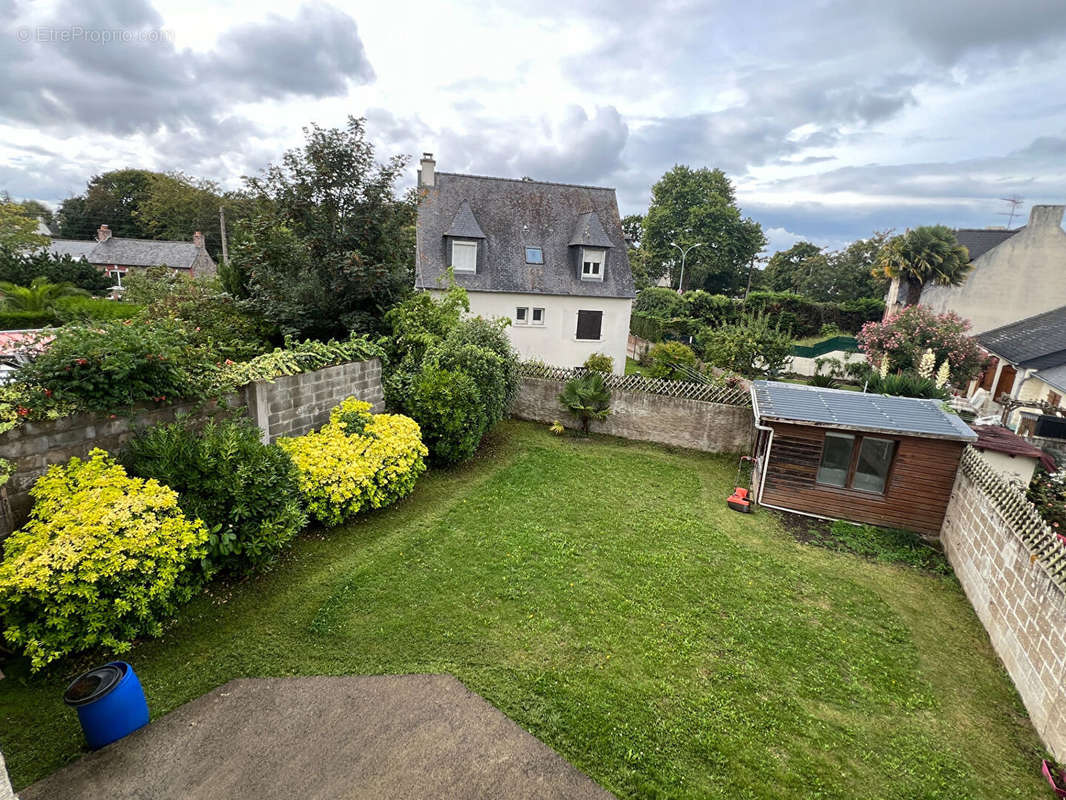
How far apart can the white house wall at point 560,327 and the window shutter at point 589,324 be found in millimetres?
161

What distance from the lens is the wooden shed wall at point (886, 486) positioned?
8953 mm

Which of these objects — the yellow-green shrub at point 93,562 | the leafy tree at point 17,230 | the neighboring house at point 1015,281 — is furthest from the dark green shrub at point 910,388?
the leafy tree at point 17,230

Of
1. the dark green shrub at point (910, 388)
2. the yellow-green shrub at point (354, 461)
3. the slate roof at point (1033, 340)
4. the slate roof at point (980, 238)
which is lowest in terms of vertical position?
the yellow-green shrub at point (354, 461)

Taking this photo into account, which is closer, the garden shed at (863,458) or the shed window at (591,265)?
the garden shed at (863,458)

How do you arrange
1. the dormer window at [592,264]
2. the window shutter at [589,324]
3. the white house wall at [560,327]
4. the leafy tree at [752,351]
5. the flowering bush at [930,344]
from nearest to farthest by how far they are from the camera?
the leafy tree at [752,351] < the flowering bush at [930,344] < the white house wall at [560,327] < the dormer window at [592,264] < the window shutter at [589,324]

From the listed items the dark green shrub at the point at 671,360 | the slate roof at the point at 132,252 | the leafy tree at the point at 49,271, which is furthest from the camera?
the slate roof at the point at 132,252

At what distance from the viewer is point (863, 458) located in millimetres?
9430

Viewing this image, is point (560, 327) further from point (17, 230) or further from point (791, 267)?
point (791, 267)

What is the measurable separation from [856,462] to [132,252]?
2045 inches

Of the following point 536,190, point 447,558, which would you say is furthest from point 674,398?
point 536,190

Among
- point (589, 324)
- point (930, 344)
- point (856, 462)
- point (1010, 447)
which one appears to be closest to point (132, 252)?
point (589, 324)

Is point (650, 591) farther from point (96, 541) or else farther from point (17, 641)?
point (17, 641)

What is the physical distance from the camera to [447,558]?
7.35 meters

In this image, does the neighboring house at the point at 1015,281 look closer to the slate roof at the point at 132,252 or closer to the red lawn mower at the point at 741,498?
the red lawn mower at the point at 741,498
